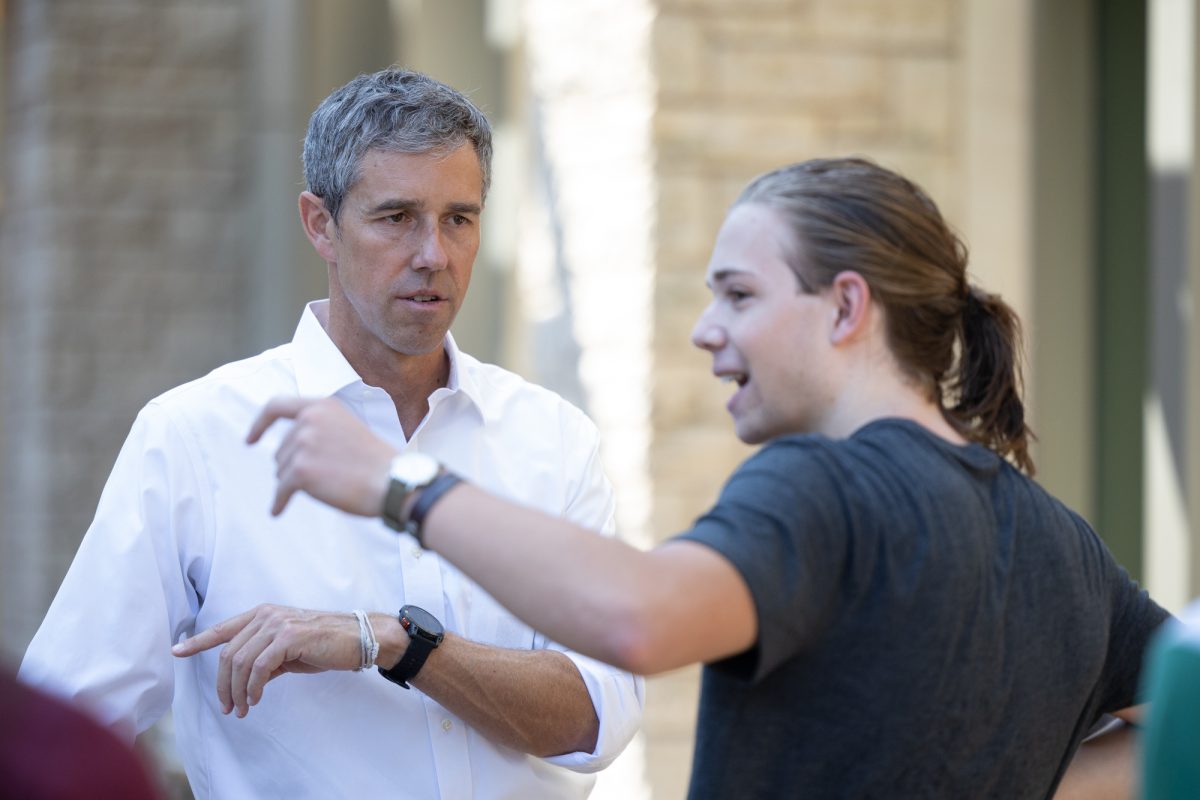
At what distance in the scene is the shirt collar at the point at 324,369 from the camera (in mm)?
2463

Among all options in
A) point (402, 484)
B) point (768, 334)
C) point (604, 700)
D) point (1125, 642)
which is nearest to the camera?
point (402, 484)

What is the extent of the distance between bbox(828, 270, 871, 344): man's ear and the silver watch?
0.49m

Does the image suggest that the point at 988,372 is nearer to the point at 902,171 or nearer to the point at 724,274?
the point at 724,274

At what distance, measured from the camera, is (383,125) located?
2445 mm

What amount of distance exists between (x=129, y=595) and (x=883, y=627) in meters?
1.09

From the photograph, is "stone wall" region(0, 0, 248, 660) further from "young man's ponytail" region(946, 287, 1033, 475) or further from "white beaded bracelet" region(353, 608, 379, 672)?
"young man's ponytail" region(946, 287, 1033, 475)

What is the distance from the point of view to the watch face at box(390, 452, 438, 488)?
5.30 ft

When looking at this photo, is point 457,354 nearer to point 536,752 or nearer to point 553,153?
point 536,752

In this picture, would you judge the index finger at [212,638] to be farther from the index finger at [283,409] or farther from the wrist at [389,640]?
the index finger at [283,409]

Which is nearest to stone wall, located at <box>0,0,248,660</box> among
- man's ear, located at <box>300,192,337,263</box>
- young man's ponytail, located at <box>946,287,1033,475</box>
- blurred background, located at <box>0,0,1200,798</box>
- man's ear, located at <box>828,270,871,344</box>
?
blurred background, located at <box>0,0,1200,798</box>

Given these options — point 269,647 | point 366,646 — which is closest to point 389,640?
point 366,646

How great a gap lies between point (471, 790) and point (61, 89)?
5.45 meters

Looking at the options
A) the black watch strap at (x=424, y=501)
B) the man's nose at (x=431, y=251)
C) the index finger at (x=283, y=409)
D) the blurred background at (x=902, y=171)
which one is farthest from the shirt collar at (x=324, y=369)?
the blurred background at (x=902, y=171)

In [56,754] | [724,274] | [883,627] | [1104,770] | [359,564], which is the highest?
[724,274]
